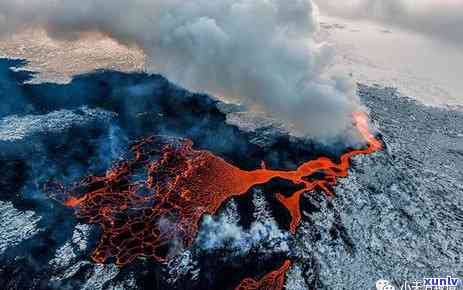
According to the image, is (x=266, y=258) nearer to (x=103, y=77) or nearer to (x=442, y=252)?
(x=442, y=252)

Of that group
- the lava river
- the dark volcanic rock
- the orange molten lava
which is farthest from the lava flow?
the orange molten lava

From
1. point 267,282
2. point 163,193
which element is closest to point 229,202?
point 163,193

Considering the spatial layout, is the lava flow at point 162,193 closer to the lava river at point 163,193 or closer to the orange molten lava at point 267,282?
the lava river at point 163,193

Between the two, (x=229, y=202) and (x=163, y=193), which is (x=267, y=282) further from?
(x=163, y=193)

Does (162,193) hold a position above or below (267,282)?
above

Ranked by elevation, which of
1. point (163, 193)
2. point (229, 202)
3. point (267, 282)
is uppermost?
point (163, 193)

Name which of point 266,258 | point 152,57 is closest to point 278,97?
point 152,57

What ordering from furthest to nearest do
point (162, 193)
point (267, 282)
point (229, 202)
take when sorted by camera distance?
point (162, 193), point (229, 202), point (267, 282)
